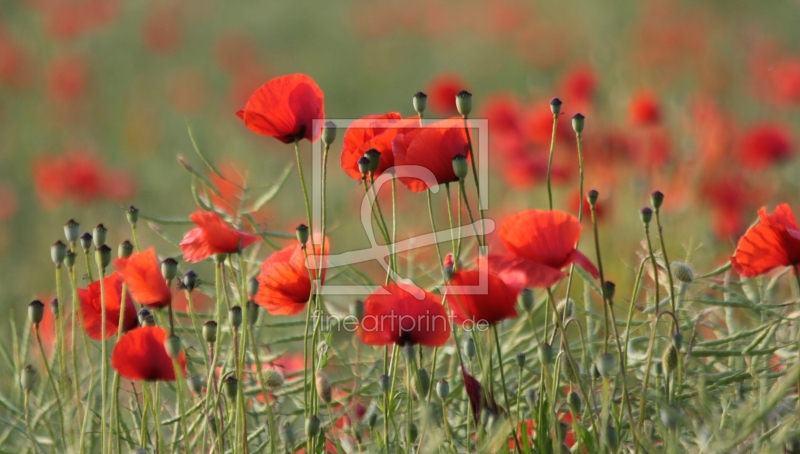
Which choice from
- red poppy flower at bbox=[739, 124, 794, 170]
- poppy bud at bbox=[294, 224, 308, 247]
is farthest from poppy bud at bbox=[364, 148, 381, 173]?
red poppy flower at bbox=[739, 124, 794, 170]

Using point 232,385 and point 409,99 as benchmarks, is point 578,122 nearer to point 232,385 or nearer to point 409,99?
point 232,385

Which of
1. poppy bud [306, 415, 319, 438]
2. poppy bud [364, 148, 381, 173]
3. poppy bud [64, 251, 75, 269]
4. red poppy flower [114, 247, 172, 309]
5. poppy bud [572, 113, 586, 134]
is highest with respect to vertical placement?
poppy bud [572, 113, 586, 134]

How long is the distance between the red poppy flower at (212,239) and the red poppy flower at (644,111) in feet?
6.32

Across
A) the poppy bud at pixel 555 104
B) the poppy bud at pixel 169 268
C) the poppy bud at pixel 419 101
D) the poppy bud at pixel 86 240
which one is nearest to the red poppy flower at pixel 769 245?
the poppy bud at pixel 555 104

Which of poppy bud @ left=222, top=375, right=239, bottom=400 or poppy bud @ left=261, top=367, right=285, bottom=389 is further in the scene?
poppy bud @ left=261, top=367, right=285, bottom=389

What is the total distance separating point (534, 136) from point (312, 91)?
1966mm

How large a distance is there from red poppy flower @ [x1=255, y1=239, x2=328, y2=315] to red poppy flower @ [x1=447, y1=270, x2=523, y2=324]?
0.63ft

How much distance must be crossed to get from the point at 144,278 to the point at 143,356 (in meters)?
0.09

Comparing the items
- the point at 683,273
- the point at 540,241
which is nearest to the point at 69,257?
the point at 540,241

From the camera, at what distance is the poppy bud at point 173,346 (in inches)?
38.1

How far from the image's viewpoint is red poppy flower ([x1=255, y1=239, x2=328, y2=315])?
110 cm

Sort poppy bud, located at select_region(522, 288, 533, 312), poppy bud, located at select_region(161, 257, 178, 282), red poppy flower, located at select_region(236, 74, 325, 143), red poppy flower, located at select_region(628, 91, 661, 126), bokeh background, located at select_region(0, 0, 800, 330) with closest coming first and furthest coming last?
poppy bud, located at select_region(522, 288, 533, 312) < poppy bud, located at select_region(161, 257, 178, 282) < red poppy flower, located at select_region(236, 74, 325, 143) < red poppy flower, located at select_region(628, 91, 661, 126) < bokeh background, located at select_region(0, 0, 800, 330)

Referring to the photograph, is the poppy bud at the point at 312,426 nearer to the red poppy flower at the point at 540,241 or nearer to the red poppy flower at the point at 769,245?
the red poppy flower at the point at 540,241

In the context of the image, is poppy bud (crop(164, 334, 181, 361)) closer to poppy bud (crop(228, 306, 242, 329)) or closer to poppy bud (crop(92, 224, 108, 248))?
poppy bud (crop(228, 306, 242, 329))
